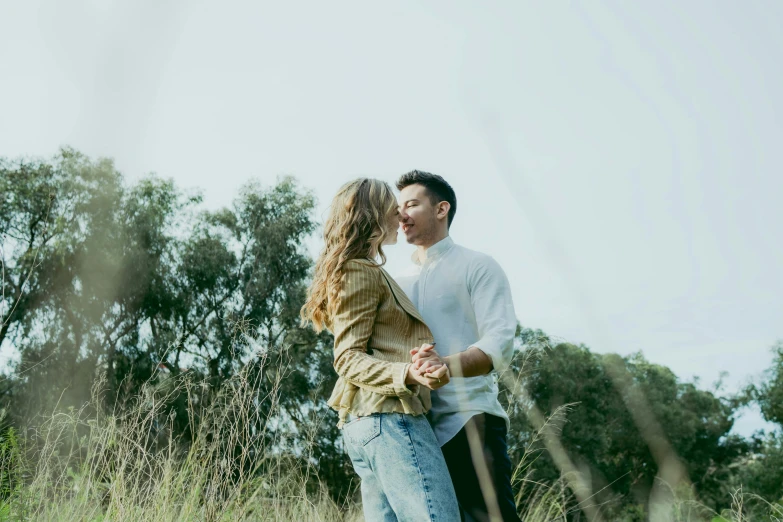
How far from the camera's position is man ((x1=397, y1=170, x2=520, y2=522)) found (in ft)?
5.50

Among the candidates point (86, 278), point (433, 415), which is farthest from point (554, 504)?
point (86, 278)

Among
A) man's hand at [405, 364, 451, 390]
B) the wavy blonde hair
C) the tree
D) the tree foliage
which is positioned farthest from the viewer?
the tree

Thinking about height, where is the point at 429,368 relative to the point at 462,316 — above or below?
below

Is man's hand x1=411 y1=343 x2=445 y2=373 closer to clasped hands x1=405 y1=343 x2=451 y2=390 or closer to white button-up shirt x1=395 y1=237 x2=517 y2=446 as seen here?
clasped hands x1=405 y1=343 x2=451 y2=390

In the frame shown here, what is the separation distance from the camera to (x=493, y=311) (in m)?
1.81

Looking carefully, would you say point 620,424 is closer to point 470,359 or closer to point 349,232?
point 470,359

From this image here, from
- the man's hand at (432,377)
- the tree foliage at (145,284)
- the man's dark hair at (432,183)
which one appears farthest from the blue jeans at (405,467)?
the tree foliage at (145,284)

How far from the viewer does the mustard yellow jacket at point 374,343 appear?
1.48m

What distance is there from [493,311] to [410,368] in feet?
1.54

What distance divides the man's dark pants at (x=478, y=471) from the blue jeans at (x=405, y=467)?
229mm

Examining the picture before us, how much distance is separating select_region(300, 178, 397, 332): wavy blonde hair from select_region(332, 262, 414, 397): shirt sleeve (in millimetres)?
46

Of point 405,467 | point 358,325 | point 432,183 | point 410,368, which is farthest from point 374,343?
point 432,183

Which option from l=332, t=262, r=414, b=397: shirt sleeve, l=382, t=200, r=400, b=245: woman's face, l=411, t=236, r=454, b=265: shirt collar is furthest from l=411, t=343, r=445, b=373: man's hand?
l=411, t=236, r=454, b=265: shirt collar

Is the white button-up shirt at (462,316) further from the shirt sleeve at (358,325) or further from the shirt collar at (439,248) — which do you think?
the shirt sleeve at (358,325)
